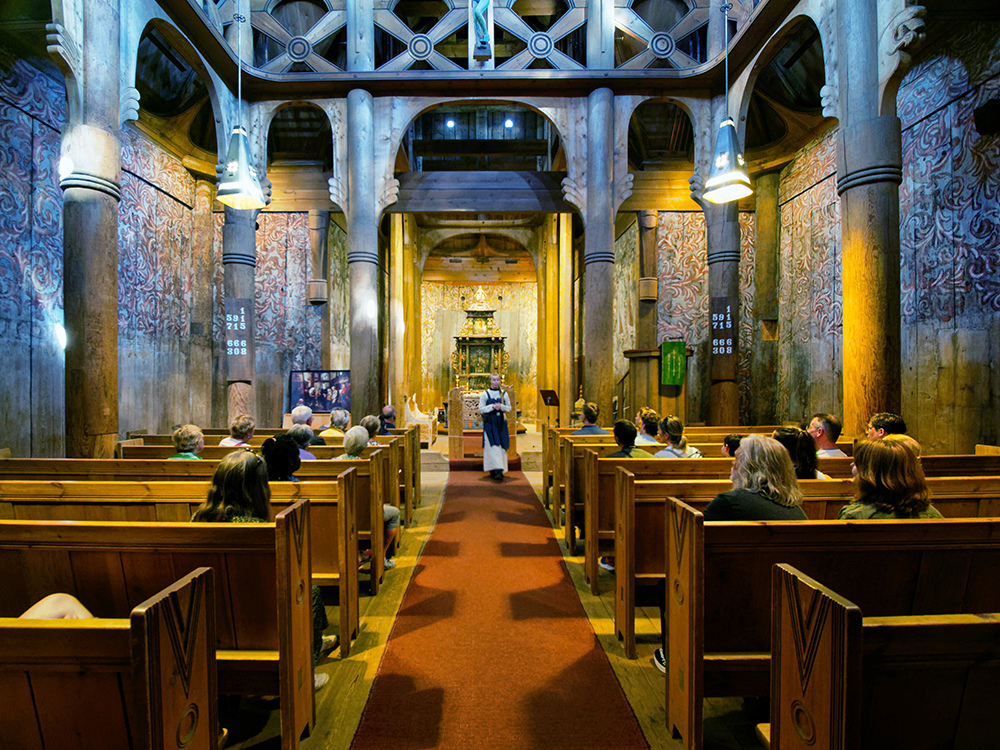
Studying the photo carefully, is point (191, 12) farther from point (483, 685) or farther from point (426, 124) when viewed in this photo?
point (426, 124)

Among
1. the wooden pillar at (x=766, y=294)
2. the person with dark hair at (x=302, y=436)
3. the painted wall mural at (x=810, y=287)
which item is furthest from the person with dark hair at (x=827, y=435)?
the wooden pillar at (x=766, y=294)

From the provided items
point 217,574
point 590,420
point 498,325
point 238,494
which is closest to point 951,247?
point 590,420

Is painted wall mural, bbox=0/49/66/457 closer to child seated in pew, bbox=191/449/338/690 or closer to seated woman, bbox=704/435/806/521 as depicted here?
child seated in pew, bbox=191/449/338/690

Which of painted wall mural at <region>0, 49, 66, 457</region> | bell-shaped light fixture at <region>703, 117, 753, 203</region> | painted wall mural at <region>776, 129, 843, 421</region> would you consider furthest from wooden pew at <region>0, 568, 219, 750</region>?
painted wall mural at <region>776, 129, 843, 421</region>

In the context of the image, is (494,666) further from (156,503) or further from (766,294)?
(766,294)

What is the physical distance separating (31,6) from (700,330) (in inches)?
415

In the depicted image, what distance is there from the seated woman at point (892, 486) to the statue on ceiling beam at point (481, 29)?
748cm

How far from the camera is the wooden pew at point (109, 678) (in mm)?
1086

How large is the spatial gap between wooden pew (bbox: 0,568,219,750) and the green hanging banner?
842 centimetres

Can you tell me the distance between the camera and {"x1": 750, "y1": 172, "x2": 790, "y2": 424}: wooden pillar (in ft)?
31.9

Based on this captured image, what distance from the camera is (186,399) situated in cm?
920

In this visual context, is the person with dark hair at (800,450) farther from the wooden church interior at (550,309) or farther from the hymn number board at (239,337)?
the hymn number board at (239,337)

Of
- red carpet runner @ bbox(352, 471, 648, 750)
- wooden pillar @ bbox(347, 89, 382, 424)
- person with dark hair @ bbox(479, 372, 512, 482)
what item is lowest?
red carpet runner @ bbox(352, 471, 648, 750)

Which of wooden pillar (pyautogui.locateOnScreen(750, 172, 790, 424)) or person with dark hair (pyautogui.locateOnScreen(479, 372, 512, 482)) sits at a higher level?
wooden pillar (pyautogui.locateOnScreen(750, 172, 790, 424))
